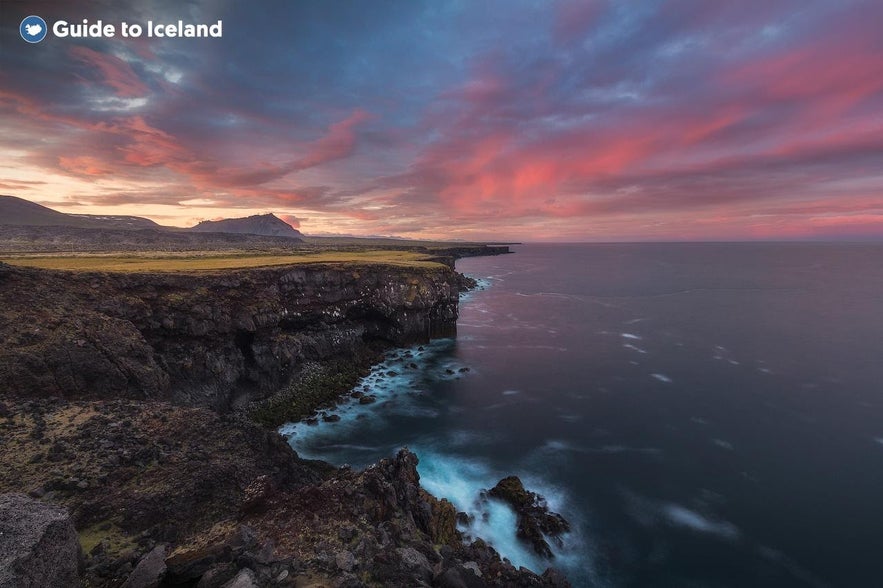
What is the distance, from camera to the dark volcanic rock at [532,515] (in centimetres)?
2167

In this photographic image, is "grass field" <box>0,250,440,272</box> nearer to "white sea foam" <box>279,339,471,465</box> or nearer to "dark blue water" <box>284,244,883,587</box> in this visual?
"white sea foam" <box>279,339,471,465</box>

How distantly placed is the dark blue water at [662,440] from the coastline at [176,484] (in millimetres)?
8097

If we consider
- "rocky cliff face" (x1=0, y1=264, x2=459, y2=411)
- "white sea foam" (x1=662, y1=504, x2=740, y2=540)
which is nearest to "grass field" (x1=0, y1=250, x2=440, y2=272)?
"rocky cliff face" (x1=0, y1=264, x2=459, y2=411)

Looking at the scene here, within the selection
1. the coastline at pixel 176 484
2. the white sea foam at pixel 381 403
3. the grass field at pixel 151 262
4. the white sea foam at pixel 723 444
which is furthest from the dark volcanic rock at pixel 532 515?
the grass field at pixel 151 262

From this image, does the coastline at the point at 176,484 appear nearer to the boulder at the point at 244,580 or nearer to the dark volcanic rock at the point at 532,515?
the boulder at the point at 244,580

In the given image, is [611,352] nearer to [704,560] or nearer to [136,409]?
[704,560]

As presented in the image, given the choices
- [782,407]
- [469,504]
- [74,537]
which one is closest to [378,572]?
[74,537]

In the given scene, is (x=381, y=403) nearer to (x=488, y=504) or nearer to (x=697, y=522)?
(x=488, y=504)

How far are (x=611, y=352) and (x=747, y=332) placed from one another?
87.6ft

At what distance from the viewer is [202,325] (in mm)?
34062

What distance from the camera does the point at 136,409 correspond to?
745 inches

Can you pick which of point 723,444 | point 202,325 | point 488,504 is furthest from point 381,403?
point 723,444

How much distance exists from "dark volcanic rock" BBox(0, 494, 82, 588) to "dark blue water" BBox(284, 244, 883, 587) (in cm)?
1785

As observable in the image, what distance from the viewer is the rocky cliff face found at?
21859 mm
